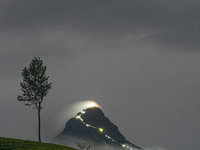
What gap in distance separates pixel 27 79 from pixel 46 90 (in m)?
5.53

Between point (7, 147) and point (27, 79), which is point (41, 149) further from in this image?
point (27, 79)

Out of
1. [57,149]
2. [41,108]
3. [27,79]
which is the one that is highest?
[27,79]

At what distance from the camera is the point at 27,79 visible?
87.6 metres

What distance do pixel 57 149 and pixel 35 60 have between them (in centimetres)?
3111

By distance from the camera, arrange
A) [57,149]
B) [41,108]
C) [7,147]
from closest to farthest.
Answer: [7,147] < [57,149] < [41,108]

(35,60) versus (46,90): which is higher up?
(35,60)

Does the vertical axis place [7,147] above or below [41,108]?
below

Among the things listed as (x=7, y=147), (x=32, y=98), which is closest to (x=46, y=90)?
(x=32, y=98)

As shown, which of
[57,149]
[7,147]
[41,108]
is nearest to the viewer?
[7,147]

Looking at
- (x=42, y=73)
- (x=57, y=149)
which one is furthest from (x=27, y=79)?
(x=57, y=149)

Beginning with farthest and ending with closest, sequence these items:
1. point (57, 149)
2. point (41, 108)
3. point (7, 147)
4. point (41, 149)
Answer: point (41, 108) < point (57, 149) < point (41, 149) < point (7, 147)

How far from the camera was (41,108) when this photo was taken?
86.1 m

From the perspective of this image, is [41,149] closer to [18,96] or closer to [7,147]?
[7,147]

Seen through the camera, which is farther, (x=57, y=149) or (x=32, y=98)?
(x=32, y=98)
